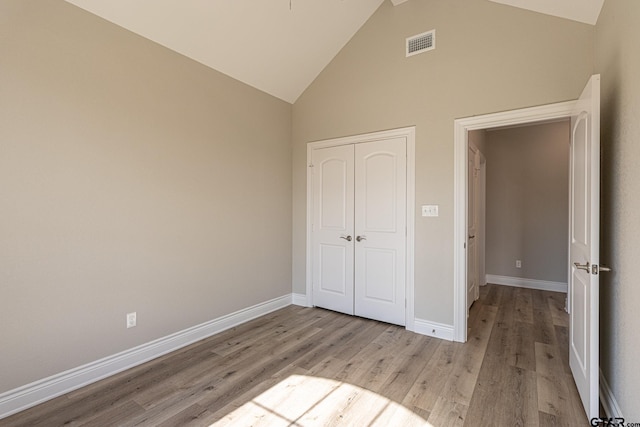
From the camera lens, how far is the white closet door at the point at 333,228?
3.74 m

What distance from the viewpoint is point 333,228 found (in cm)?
387

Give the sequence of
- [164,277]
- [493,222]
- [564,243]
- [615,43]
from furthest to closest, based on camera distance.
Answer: [493,222] < [564,243] < [164,277] < [615,43]

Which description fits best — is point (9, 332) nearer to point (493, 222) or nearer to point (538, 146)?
point (493, 222)

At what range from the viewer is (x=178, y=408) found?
199cm

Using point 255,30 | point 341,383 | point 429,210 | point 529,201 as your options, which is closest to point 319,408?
point 341,383

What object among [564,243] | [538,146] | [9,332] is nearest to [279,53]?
[9,332]

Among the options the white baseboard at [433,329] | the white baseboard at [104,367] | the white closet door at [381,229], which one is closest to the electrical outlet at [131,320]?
the white baseboard at [104,367]

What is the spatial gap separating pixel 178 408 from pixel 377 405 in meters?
1.30

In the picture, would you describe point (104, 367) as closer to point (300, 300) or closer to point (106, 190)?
point (106, 190)

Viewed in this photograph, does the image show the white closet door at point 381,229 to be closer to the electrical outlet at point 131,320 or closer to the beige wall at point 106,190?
the beige wall at point 106,190

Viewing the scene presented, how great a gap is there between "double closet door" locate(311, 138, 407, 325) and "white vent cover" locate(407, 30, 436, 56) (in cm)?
91

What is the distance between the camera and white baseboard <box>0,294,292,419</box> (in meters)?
1.97

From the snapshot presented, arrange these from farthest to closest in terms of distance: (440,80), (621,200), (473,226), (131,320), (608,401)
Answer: (473,226)
(440,80)
(131,320)
(608,401)
(621,200)

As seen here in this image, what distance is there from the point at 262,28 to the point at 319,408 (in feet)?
10.8
